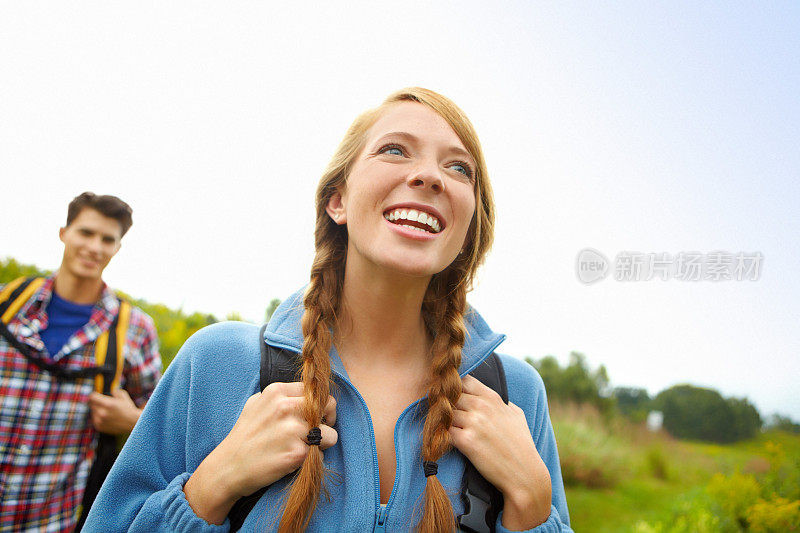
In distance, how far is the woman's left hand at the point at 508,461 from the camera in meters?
1.61

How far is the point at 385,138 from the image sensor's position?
5.97 feet

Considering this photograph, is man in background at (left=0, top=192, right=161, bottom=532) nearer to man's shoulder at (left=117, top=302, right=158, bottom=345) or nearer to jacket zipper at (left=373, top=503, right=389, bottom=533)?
man's shoulder at (left=117, top=302, right=158, bottom=345)

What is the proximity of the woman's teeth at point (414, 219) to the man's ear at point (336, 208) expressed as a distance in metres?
0.29

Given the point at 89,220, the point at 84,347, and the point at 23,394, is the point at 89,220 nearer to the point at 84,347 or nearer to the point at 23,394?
the point at 84,347

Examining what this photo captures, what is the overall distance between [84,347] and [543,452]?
2862mm

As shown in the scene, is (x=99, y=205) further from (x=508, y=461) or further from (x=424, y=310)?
(x=508, y=461)

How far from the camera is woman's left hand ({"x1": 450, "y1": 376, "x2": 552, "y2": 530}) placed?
5.30ft

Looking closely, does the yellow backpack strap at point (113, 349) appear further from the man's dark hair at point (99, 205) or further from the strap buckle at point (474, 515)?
the strap buckle at point (474, 515)

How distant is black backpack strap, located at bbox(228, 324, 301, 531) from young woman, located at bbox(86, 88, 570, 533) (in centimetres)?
3

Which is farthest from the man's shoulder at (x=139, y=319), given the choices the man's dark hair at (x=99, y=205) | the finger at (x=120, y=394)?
the man's dark hair at (x=99, y=205)

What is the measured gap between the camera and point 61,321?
317cm

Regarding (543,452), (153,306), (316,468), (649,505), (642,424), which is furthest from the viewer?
(642,424)

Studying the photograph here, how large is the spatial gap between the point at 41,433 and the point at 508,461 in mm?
2836

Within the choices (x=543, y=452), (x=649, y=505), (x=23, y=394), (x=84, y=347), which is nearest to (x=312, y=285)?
(x=543, y=452)
